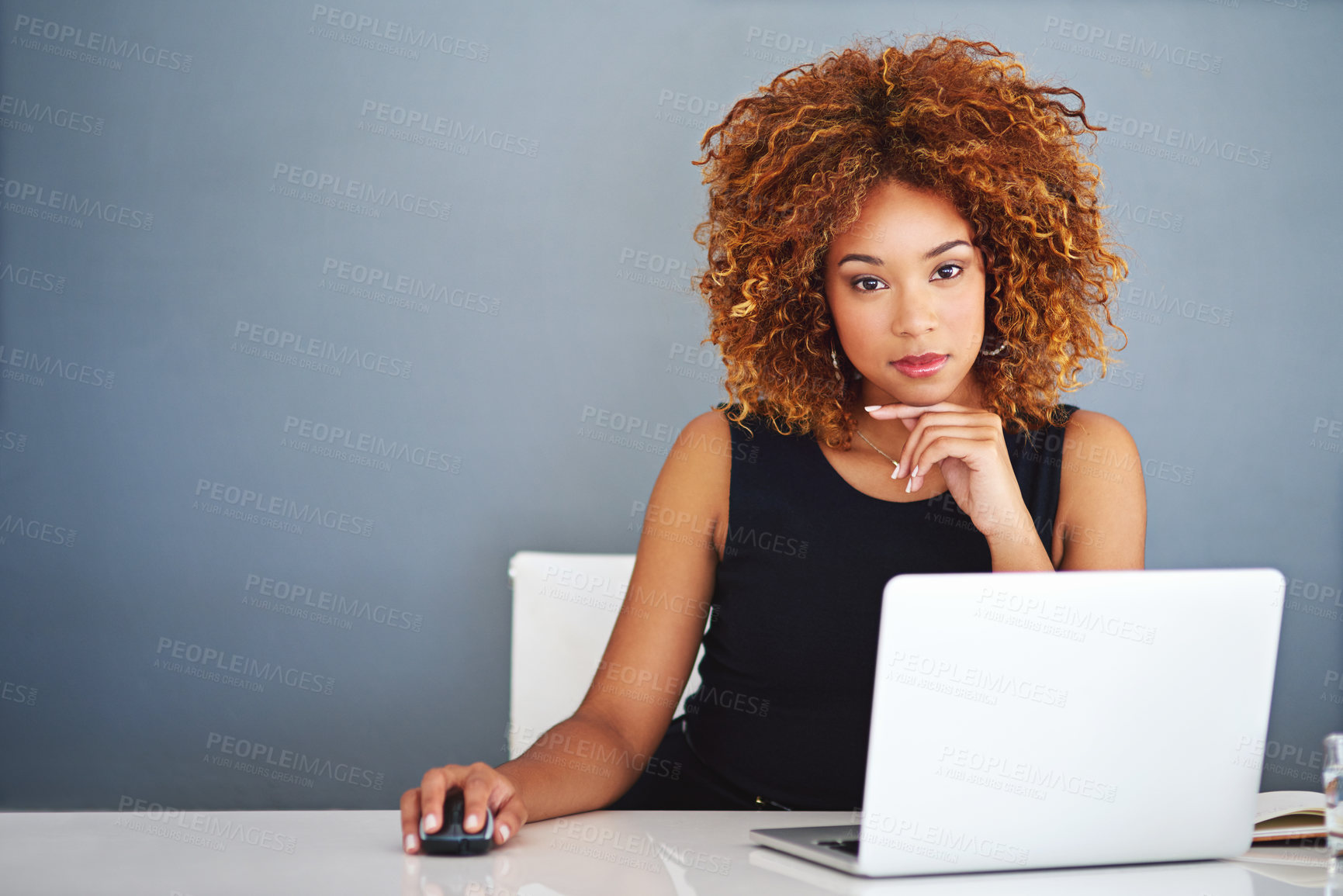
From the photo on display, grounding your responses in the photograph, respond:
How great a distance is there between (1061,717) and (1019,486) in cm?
64

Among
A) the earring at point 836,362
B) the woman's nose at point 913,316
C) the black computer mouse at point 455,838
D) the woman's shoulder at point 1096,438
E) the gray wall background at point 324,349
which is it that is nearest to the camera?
the black computer mouse at point 455,838

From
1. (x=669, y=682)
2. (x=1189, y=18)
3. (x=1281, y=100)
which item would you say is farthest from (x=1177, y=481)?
(x=669, y=682)

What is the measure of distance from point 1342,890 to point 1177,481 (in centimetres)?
169

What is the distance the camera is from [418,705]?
87.4 inches

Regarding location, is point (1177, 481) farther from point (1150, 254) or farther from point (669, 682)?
point (669, 682)

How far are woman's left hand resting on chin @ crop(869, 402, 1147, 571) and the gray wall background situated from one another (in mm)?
976

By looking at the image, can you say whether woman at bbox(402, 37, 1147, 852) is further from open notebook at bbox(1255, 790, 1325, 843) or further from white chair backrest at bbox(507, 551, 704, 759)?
open notebook at bbox(1255, 790, 1325, 843)

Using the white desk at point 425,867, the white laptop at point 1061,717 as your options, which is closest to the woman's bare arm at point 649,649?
the white desk at point 425,867

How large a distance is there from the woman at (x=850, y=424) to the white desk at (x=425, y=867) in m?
0.31

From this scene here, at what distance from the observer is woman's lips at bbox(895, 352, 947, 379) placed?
1.36 metres

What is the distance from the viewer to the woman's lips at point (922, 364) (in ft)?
4.45

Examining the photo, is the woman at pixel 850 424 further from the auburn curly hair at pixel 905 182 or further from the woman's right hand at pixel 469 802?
the woman's right hand at pixel 469 802

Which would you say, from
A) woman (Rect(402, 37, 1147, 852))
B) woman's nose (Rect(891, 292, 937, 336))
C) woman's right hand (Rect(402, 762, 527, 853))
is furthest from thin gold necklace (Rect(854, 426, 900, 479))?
woman's right hand (Rect(402, 762, 527, 853))

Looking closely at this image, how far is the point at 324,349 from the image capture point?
85.7 inches
